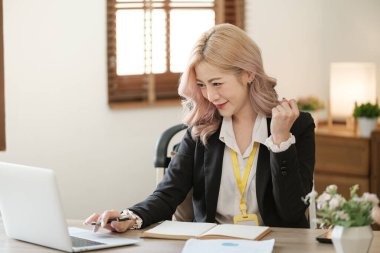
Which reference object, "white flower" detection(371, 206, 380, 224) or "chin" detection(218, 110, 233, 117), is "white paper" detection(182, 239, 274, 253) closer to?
"white flower" detection(371, 206, 380, 224)

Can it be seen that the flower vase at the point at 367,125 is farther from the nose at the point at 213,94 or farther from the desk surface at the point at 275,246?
the desk surface at the point at 275,246

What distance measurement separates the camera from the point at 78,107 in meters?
4.80

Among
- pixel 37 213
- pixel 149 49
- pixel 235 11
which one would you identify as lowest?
pixel 37 213

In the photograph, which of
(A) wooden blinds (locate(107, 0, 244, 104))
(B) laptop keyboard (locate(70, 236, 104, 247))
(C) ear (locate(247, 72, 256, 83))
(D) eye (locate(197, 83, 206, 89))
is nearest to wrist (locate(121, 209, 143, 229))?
(B) laptop keyboard (locate(70, 236, 104, 247))

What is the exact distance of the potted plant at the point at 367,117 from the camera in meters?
4.98

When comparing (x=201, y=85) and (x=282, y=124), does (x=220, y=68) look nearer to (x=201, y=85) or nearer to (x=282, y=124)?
(x=201, y=85)

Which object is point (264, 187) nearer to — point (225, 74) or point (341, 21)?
point (225, 74)

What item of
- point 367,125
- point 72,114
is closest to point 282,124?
point 72,114

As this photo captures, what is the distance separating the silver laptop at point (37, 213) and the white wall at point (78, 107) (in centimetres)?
214

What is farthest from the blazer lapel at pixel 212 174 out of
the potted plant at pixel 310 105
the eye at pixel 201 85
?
the potted plant at pixel 310 105

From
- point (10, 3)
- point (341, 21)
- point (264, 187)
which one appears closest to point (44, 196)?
point (264, 187)

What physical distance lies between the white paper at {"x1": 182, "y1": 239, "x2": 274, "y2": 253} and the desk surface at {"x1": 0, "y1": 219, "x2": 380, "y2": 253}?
3cm

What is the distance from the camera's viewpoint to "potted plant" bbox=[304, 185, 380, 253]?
6.90ft

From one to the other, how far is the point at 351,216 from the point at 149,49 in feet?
10.3
